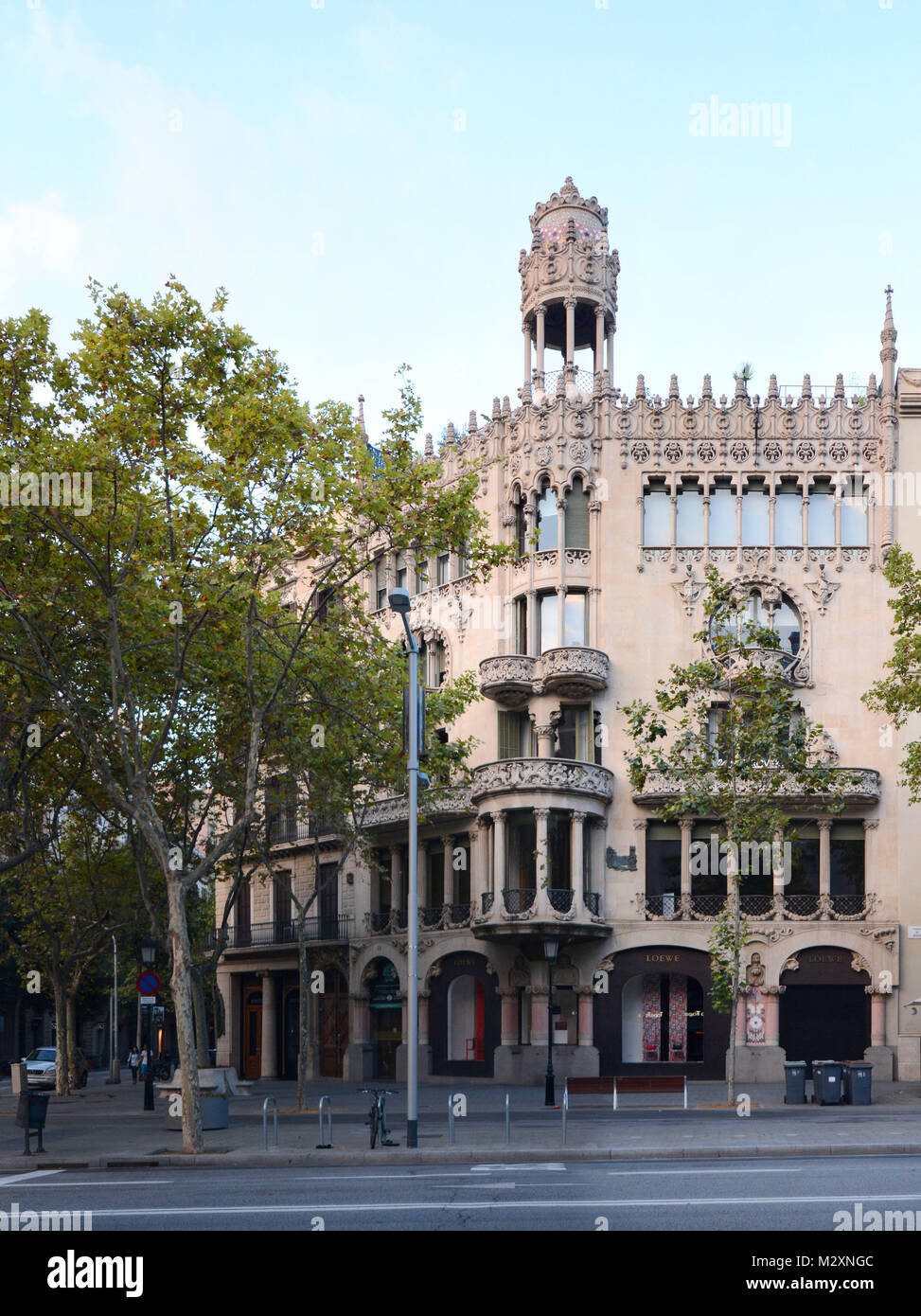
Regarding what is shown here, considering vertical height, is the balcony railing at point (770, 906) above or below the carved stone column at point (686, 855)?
below

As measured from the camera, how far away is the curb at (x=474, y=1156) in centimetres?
2122

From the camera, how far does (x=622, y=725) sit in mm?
41781

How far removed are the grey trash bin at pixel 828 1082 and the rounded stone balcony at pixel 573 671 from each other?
1399cm

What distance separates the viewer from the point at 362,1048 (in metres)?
46.5

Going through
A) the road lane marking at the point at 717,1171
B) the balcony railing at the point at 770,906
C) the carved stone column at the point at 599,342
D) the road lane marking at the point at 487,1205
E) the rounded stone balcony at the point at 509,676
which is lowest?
the road lane marking at the point at 717,1171

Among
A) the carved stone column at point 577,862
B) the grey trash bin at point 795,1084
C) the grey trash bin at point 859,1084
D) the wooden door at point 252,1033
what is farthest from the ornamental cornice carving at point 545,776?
the wooden door at point 252,1033

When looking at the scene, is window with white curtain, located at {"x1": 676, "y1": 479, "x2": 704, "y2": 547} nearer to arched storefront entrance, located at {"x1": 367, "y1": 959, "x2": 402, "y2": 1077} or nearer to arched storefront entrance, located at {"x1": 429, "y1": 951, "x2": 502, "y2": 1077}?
arched storefront entrance, located at {"x1": 429, "y1": 951, "x2": 502, "y2": 1077}

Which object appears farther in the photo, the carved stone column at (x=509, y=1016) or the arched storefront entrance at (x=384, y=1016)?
the arched storefront entrance at (x=384, y=1016)

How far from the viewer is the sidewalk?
71.2ft

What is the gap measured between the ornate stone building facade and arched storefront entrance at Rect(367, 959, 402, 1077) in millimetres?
1238

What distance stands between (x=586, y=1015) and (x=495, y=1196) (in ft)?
81.3

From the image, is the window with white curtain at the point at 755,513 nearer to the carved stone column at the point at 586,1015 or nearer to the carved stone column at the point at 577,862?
the carved stone column at the point at 577,862

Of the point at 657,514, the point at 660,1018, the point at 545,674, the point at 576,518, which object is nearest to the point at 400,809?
the point at 545,674
